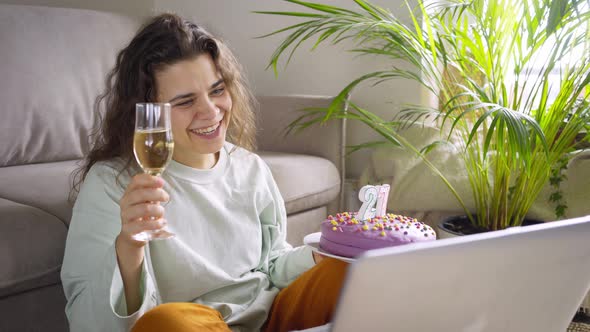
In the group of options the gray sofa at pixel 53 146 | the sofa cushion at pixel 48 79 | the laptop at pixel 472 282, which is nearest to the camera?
the laptop at pixel 472 282

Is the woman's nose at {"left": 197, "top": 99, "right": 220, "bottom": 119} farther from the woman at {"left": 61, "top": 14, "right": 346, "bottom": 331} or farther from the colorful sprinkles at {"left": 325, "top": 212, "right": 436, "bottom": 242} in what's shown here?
the colorful sprinkles at {"left": 325, "top": 212, "right": 436, "bottom": 242}

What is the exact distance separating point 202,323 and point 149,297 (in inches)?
6.1

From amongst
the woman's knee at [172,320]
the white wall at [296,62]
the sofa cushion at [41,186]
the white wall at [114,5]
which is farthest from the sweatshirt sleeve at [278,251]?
the white wall at [114,5]

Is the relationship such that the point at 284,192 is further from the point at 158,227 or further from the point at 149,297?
the point at 158,227

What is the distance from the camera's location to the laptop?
65 centimetres

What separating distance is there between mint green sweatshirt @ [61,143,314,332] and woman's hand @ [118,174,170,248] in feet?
0.45

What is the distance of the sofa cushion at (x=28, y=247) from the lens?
1.43 meters

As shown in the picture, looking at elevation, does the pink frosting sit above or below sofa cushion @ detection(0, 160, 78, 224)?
above

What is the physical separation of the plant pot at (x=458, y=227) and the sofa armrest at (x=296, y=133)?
0.52 m

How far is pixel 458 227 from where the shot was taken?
2.23m

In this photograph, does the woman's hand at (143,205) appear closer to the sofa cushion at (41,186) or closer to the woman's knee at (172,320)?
the woman's knee at (172,320)

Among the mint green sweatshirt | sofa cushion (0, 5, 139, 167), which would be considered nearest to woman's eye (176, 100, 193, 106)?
the mint green sweatshirt

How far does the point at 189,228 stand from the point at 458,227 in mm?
1145

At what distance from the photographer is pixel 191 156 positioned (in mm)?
1429
